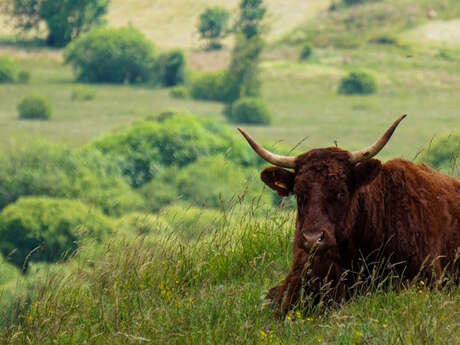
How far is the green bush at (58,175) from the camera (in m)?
115

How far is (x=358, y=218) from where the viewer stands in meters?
8.05

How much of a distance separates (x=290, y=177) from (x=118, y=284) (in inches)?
58.2

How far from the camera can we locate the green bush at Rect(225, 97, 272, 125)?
580ft

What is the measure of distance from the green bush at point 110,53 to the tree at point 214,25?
10.5 m

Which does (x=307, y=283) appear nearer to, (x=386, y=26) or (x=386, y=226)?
(x=386, y=226)

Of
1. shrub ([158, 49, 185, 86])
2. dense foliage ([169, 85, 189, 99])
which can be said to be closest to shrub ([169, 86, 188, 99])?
dense foliage ([169, 85, 189, 99])

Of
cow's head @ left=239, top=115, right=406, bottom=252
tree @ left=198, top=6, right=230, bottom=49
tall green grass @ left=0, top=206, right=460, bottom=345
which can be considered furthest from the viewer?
tree @ left=198, top=6, right=230, bottom=49

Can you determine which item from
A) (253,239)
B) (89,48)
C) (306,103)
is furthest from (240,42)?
(253,239)

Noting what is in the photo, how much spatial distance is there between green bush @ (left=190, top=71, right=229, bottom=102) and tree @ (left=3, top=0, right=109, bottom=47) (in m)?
21.8

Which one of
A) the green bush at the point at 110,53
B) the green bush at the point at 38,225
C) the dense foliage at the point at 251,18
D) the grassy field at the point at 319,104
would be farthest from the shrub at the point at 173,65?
the green bush at the point at 38,225

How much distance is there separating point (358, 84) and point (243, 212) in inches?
6425

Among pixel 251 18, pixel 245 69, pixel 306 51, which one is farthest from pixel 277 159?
pixel 251 18

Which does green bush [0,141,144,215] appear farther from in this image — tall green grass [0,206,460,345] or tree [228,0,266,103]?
tall green grass [0,206,460,345]

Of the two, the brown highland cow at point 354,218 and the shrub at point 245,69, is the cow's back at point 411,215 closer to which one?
the brown highland cow at point 354,218
